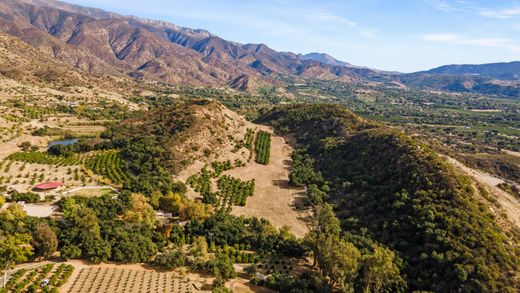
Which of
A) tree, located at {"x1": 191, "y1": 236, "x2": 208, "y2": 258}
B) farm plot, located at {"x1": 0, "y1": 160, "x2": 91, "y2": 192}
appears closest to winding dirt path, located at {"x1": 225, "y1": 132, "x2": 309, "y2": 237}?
tree, located at {"x1": 191, "y1": 236, "x2": 208, "y2": 258}

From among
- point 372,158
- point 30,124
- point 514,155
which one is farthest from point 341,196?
point 514,155

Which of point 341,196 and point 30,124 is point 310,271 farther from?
point 30,124

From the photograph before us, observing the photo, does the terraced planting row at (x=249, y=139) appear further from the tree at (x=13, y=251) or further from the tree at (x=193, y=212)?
the tree at (x=13, y=251)

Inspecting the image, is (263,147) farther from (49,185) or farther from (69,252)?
(69,252)

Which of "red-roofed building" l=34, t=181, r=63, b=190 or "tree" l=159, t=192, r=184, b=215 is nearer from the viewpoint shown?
"tree" l=159, t=192, r=184, b=215

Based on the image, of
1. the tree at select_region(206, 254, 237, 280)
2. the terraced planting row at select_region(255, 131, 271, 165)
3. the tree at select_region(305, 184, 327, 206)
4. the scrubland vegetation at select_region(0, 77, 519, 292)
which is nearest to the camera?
the scrubland vegetation at select_region(0, 77, 519, 292)

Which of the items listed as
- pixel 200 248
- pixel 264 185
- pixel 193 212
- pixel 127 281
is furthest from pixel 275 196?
pixel 127 281

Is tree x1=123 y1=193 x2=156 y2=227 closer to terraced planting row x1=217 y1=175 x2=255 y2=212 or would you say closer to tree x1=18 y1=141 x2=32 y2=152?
terraced planting row x1=217 y1=175 x2=255 y2=212
